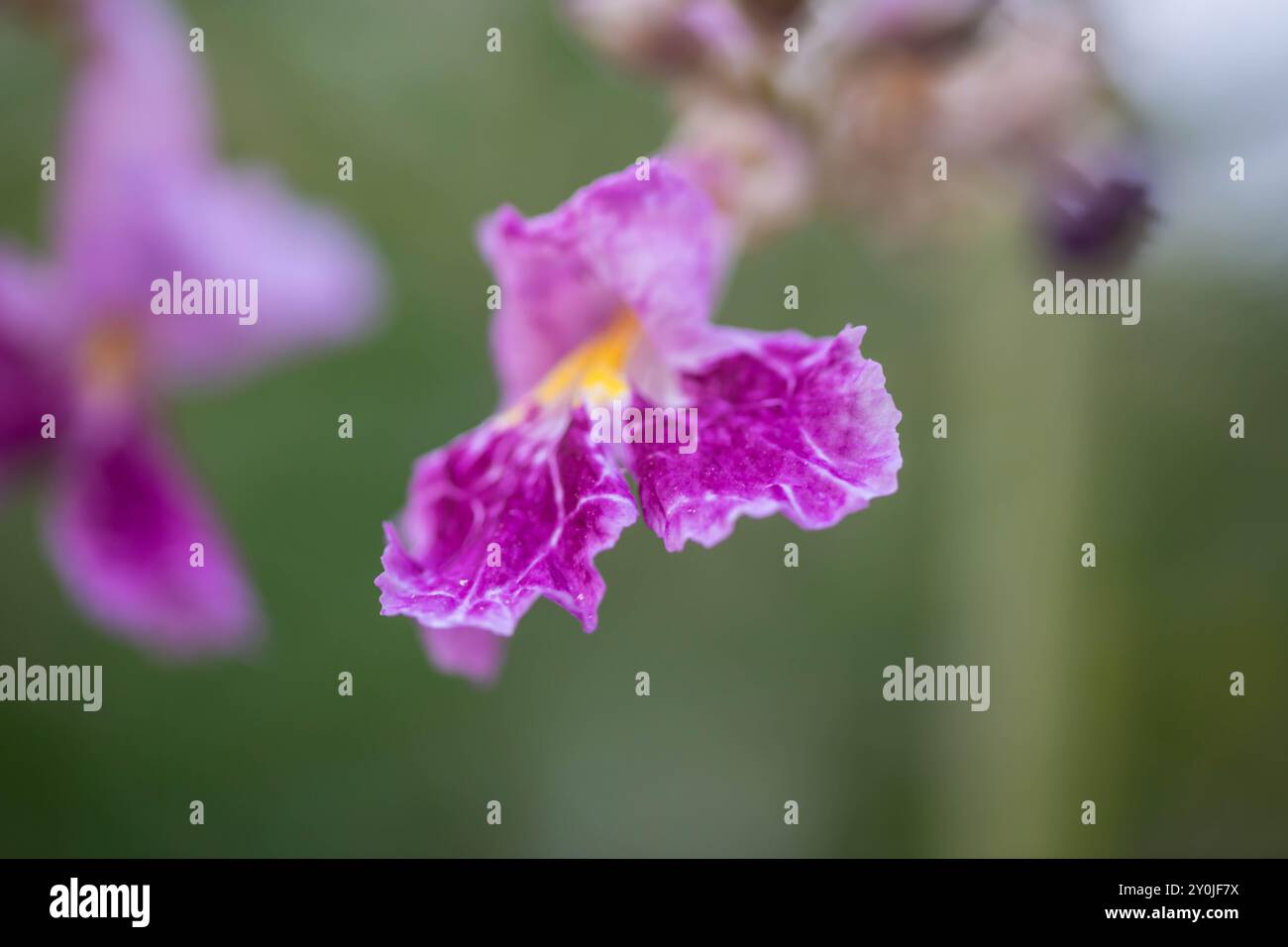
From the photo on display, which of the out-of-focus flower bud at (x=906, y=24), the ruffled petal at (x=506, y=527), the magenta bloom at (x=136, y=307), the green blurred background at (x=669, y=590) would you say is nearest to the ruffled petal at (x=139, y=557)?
the magenta bloom at (x=136, y=307)

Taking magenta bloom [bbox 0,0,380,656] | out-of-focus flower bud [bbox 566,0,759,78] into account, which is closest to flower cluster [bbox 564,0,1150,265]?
out-of-focus flower bud [bbox 566,0,759,78]

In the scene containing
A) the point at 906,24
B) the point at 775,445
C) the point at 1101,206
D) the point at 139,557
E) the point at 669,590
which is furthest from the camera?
the point at 669,590

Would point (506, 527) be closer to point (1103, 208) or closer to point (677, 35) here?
point (677, 35)

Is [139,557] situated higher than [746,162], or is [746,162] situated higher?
[746,162]

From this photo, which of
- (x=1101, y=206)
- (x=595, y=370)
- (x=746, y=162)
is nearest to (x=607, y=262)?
(x=595, y=370)

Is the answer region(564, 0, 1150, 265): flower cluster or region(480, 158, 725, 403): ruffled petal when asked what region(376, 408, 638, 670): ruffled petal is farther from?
region(564, 0, 1150, 265): flower cluster

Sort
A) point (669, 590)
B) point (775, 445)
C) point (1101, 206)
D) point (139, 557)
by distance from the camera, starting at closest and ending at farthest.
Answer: point (775, 445)
point (1101, 206)
point (139, 557)
point (669, 590)
